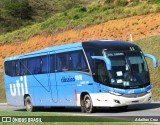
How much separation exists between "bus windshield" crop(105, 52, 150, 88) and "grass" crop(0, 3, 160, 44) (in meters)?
23.5

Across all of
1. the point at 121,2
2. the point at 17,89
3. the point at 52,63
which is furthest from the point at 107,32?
the point at 52,63

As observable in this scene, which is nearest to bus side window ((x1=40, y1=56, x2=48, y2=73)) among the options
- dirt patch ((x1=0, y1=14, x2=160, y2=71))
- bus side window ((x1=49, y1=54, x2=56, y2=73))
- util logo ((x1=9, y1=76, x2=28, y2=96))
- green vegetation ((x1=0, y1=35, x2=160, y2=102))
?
bus side window ((x1=49, y1=54, x2=56, y2=73))

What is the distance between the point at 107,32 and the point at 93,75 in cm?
2379

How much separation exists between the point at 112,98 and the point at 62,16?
35.4 m

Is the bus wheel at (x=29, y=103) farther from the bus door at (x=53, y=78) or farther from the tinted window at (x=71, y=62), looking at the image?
the tinted window at (x=71, y=62)

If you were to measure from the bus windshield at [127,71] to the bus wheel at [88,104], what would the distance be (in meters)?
1.54

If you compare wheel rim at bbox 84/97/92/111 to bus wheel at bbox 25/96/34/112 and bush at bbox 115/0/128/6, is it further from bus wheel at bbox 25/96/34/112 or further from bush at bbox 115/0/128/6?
bush at bbox 115/0/128/6

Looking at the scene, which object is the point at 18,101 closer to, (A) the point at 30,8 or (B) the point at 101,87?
(B) the point at 101,87

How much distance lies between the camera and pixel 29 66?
83.1ft

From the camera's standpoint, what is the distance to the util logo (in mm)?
25903

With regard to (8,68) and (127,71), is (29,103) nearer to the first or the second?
(8,68)

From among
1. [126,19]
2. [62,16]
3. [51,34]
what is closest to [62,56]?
[126,19]

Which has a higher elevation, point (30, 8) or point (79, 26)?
point (30, 8)

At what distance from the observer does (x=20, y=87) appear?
2634 centimetres
